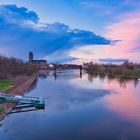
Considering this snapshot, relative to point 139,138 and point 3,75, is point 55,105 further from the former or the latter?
point 3,75

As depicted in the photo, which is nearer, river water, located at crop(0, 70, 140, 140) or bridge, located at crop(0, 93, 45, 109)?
river water, located at crop(0, 70, 140, 140)

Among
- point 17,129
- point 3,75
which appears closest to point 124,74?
point 3,75

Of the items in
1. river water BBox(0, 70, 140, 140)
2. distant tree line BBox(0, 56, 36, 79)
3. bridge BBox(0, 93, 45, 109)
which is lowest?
river water BBox(0, 70, 140, 140)

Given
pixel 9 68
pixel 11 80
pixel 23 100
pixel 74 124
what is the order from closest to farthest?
pixel 74 124 < pixel 23 100 < pixel 11 80 < pixel 9 68

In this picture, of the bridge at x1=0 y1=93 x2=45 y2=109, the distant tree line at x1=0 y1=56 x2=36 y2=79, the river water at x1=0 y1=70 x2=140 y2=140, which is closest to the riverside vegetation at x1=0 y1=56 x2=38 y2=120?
the distant tree line at x1=0 y1=56 x2=36 y2=79

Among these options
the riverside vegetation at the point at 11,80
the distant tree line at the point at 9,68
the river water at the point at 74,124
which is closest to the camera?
the river water at the point at 74,124

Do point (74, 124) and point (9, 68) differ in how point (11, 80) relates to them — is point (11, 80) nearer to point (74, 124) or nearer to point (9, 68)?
point (9, 68)

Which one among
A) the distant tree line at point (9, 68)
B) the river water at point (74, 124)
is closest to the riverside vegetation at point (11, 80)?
the distant tree line at point (9, 68)

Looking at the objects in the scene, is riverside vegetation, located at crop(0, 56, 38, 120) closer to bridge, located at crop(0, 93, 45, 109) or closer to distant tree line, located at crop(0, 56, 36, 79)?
distant tree line, located at crop(0, 56, 36, 79)

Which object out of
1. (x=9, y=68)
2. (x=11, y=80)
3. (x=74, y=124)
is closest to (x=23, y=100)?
(x=74, y=124)

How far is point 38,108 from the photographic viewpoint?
36.5 m

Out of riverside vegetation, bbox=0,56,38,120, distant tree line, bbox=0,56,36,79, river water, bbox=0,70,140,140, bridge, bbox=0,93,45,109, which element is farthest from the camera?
distant tree line, bbox=0,56,36,79

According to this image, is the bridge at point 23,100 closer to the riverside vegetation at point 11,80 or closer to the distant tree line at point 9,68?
the riverside vegetation at point 11,80

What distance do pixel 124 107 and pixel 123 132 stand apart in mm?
13533
